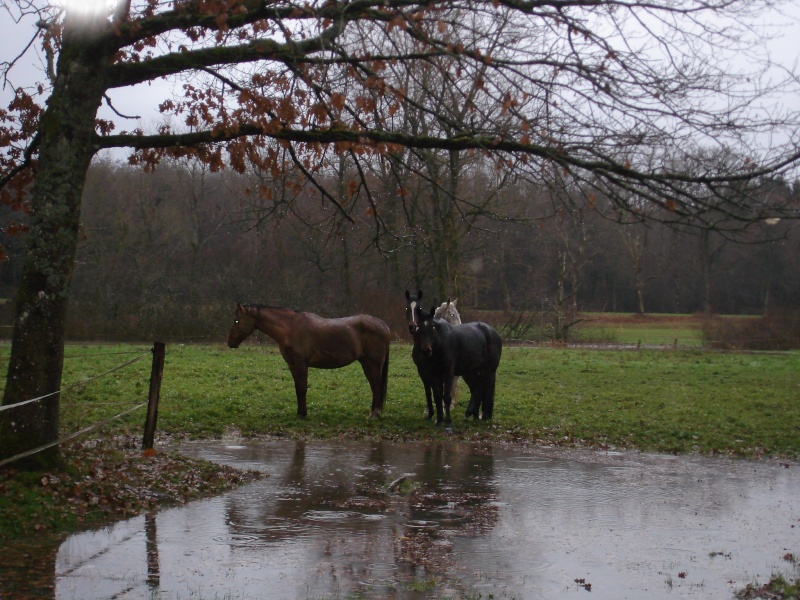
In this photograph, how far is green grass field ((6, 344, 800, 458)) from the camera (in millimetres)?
13281

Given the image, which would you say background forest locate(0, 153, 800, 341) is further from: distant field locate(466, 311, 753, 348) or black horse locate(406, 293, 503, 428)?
black horse locate(406, 293, 503, 428)

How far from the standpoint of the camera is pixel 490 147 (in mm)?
7453

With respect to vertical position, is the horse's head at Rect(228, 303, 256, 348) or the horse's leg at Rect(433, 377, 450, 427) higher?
the horse's head at Rect(228, 303, 256, 348)

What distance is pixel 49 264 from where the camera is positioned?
7.91 meters

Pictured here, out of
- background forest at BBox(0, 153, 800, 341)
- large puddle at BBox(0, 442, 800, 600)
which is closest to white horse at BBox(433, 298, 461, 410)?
large puddle at BBox(0, 442, 800, 600)

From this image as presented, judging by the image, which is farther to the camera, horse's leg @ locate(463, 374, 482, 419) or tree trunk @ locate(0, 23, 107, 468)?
horse's leg @ locate(463, 374, 482, 419)

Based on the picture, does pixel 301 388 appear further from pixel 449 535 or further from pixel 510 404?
pixel 449 535

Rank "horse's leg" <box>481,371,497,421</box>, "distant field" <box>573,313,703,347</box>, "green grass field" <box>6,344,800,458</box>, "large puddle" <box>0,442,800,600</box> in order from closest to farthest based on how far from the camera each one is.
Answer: "large puddle" <box>0,442,800,600</box>
"green grass field" <box>6,344,800,458</box>
"horse's leg" <box>481,371,497,421</box>
"distant field" <box>573,313,703,347</box>

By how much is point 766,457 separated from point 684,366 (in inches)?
522

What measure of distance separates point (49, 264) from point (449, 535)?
4.44m

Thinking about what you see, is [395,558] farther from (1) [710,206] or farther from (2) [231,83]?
(2) [231,83]

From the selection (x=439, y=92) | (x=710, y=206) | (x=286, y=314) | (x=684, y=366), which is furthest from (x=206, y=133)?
(x=684, y=366)

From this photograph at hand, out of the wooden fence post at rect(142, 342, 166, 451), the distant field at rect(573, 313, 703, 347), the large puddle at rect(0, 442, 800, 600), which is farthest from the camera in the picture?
the distant field at rect(573, 313, 703, 347)

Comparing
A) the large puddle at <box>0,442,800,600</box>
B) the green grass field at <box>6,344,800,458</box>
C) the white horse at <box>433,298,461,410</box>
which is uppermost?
the white horse at <box>433,298,461,410</box>
